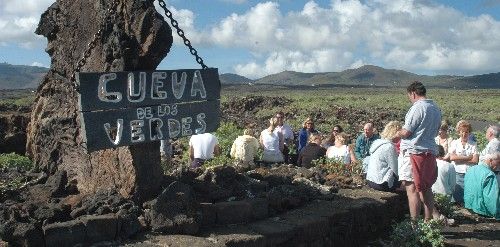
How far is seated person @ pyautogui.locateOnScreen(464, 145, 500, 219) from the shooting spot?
29.1 ft

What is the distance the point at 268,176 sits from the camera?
24.0ft

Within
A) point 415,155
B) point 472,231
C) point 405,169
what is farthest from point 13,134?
point 472,231

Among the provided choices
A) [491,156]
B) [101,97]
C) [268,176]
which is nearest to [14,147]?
[268,176]

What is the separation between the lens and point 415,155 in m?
7.25

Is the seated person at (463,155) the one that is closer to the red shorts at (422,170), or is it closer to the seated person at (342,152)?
the seated person at (342,152)

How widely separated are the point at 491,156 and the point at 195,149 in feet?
15.8

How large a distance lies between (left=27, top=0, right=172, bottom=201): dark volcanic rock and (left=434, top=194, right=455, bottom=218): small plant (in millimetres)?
4501

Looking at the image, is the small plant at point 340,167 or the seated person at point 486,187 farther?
the small plant at point 340,167

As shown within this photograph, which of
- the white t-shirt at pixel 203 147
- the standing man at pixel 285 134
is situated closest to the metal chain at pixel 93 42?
the white t-shirt at pixel 203 147

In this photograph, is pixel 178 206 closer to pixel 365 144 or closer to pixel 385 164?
pixel 385 164

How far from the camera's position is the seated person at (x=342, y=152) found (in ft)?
34.0

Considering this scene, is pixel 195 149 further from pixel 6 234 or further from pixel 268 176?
pixel 6 234

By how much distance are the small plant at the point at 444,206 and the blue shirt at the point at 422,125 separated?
164 centimetres

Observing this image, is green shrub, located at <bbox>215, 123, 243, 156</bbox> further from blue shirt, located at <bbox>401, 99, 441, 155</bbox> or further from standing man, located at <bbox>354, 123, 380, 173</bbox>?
blue shirt, located at <bbox>401, 99, 441, 155</bbox>
